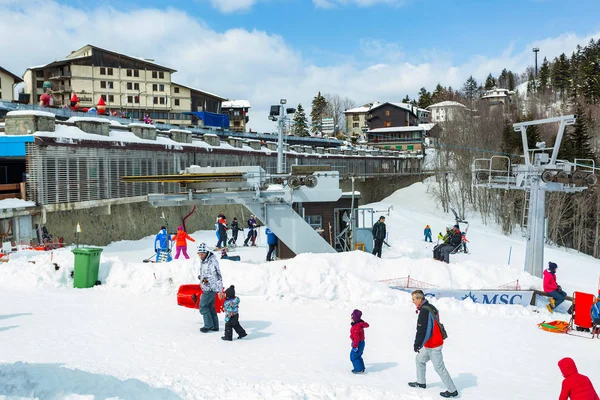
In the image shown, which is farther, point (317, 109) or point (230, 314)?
point (317, 109)

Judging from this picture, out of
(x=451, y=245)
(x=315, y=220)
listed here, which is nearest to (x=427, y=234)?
(x=451, y=245)

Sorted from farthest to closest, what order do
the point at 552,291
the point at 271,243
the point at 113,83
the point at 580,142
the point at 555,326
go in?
the point at 113,83
the point at 580,142
the point at 271,243
the point at 552,291
the point at 555,326

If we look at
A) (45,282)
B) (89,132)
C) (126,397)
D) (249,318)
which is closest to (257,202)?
(249,318)

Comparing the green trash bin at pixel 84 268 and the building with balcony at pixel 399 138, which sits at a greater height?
the building with balcony at pixel 399 138

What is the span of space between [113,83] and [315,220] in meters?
60.6

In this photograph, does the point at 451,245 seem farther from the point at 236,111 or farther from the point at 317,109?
the point at 317,109

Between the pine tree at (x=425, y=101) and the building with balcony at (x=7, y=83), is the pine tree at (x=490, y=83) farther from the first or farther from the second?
the building with balcony at (x=7, y=83)

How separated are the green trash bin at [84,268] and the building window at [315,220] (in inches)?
301

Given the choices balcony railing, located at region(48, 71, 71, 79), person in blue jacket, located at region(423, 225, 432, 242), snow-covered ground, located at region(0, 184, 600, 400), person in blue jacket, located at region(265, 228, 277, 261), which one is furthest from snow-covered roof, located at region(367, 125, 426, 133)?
snow-covered ground, located at region(0, 184, 600, 400)

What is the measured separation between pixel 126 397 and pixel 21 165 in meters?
20.9

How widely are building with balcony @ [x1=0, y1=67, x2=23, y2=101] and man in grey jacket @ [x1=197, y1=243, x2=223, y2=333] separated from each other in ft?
187

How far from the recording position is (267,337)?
9.26 metres

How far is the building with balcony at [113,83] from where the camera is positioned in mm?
67062

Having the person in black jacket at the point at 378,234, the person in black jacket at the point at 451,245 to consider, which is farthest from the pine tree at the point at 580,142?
the person in black jacket at the point at 378,234
